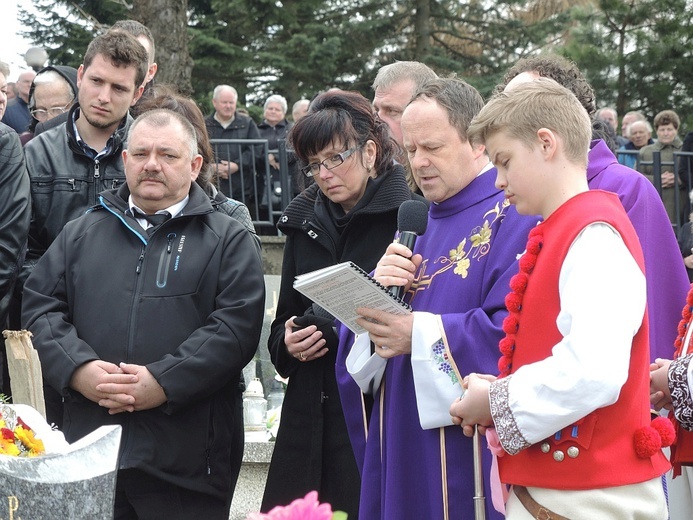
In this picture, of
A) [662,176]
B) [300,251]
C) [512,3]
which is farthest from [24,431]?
[512,3]

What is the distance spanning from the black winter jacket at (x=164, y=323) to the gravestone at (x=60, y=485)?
4.07ft

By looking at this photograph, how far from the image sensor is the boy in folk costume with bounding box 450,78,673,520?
103 inches

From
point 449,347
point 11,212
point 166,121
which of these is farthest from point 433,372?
point 11,212

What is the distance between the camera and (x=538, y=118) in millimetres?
2852

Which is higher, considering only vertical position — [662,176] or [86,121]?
[86,121]

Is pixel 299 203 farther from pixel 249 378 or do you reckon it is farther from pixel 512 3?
pixel 512 3

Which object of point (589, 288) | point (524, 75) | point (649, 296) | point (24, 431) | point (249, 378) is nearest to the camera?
point (589, 288)

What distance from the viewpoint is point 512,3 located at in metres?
20.7

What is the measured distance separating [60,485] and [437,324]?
1282 millimetres

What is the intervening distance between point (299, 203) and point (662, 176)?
857 centimetres

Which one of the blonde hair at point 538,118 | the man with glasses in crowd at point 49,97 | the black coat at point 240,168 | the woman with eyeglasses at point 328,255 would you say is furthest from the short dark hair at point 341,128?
the black coat at point 240,168

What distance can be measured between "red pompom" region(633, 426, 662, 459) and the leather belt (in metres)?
0.26

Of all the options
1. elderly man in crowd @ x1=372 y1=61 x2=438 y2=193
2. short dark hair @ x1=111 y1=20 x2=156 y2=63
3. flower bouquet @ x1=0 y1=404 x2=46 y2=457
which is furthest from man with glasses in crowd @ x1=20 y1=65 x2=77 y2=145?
flower bouquet @ x1=0 y1=404 x2=46 y2=457

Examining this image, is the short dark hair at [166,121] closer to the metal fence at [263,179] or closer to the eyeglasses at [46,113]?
the eyeglasses at [46,113]
